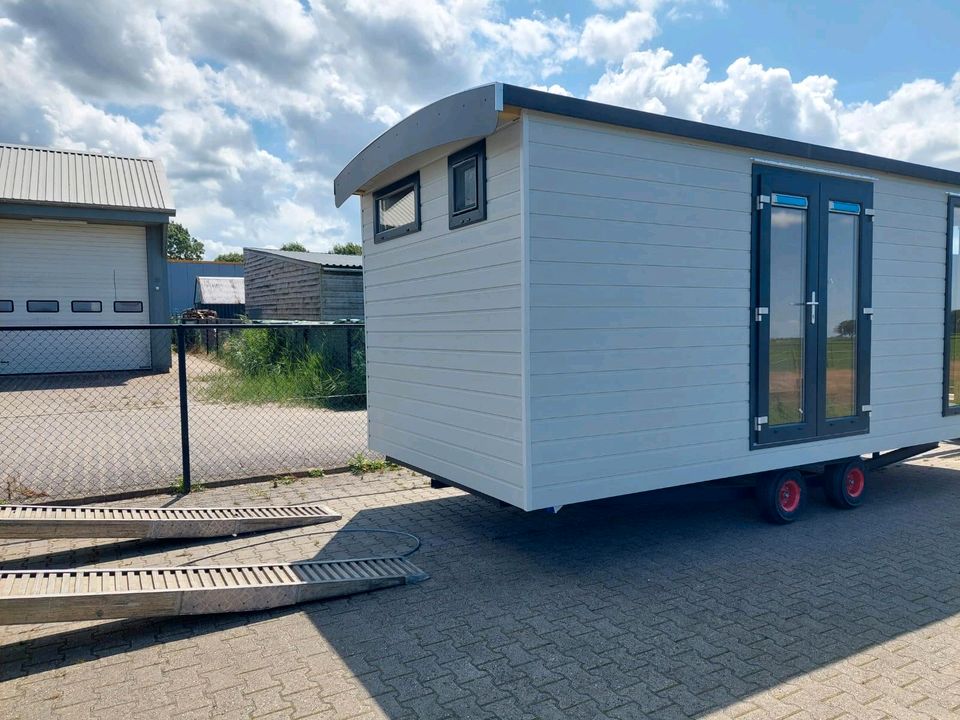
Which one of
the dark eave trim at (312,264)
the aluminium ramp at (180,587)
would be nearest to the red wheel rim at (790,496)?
the aluminium ramp at (180,587)

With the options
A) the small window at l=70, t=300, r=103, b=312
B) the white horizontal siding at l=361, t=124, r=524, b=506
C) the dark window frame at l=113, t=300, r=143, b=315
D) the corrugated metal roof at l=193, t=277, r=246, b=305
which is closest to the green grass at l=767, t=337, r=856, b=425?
the white horizontal siding at l=361, t=124, r=524, b=506

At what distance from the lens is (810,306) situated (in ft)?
17.6

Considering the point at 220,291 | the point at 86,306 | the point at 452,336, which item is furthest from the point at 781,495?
the point at 220,291

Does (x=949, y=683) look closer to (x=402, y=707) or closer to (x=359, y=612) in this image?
(x=402, y=707)

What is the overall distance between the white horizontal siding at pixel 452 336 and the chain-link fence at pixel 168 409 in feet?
6.11

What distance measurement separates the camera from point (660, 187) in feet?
14.8

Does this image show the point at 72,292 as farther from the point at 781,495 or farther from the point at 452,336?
the point at 781,495

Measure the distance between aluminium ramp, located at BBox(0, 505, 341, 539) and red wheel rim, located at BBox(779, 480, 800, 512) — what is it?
3504 millimetres

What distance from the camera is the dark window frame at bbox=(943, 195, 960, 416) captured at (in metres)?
6.24

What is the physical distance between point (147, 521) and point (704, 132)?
4.56m

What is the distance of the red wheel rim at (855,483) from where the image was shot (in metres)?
5.95

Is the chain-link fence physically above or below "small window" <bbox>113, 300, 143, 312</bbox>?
below

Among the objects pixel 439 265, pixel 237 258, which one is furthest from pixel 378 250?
pixel 237 258

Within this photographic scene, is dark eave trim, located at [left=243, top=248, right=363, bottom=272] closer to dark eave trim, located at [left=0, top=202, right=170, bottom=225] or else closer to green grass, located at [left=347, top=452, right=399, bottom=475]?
dark eave trim, located at [left=0, top=202, right=170, bottom=225]
